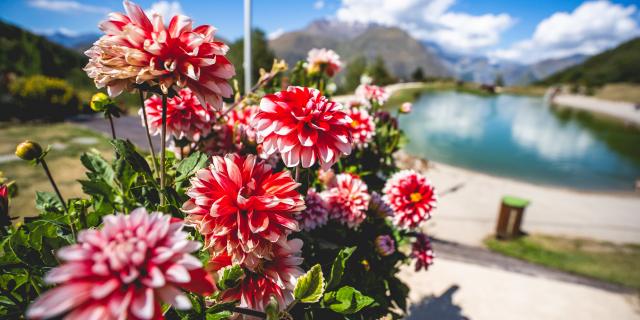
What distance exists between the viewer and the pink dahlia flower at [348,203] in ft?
4.32

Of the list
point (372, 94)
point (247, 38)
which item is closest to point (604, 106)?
point (247, 38)

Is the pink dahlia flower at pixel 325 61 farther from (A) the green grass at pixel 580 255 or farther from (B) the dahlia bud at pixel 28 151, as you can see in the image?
(A) the green grass at pixel 580 255

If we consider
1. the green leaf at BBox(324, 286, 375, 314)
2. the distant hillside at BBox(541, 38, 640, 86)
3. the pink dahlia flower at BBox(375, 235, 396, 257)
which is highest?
the distant hillside at BBox(541, 38, 640, 86)

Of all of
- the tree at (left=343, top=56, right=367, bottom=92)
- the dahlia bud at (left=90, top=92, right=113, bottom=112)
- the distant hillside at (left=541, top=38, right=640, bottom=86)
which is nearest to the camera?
the dahlia bud at (left=90, top=92, right=113, bottom=112)

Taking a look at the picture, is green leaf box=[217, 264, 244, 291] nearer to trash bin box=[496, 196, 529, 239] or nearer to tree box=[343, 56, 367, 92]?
trash bin box=[496, 196, 529, 239]

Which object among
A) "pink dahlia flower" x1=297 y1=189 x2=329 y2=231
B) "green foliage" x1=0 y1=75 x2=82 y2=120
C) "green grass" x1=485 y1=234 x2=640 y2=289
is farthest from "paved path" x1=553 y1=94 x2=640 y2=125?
"green foliage" x1=0 y1=75 x2=82 y2=120

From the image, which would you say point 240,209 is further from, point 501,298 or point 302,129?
point 501,298

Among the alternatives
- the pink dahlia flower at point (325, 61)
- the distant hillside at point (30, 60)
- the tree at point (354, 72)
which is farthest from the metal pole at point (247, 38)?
the tree at point (354, 72)

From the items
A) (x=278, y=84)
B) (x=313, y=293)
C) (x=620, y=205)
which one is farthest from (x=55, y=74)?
(x=620, y=205)

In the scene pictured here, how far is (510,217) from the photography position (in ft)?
19.3

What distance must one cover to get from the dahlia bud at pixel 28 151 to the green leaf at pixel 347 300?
Result: 879 millimetres

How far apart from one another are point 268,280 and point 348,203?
54 cm

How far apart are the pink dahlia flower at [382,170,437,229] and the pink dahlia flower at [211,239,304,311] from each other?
2.29 feet

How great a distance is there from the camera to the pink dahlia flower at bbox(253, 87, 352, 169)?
33.4 inches
